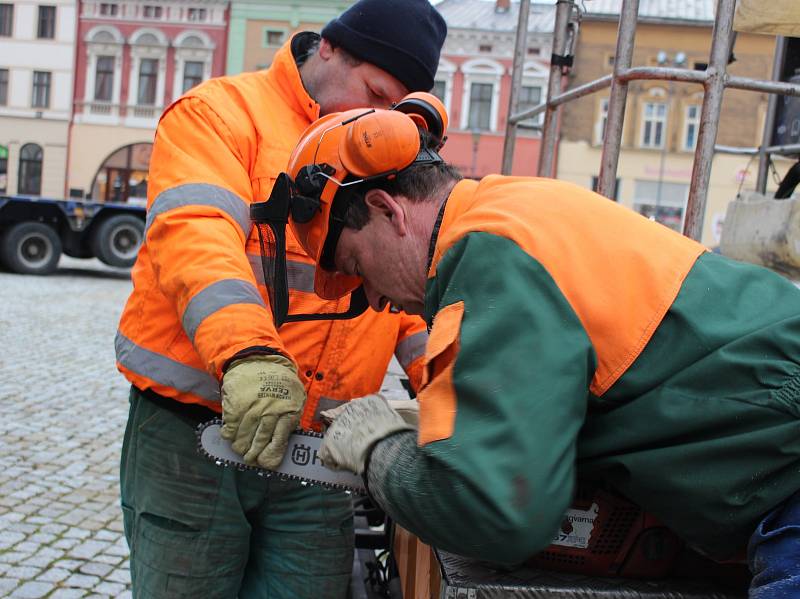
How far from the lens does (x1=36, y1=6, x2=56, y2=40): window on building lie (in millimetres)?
36031

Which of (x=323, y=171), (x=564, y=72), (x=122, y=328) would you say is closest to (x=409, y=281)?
(x=323, y=171)

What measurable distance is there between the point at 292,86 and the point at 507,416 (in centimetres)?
139

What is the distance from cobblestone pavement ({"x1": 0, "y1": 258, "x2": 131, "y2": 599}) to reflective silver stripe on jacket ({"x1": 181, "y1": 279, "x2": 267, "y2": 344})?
2.41m

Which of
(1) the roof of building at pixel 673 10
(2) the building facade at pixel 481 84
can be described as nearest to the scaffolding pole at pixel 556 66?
(1) the roof of building at pixel 673 10

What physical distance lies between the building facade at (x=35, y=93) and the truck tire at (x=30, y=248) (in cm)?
2104

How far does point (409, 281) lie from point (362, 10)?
0.99 metres

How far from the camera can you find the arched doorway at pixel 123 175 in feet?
114

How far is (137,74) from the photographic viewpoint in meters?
35.6

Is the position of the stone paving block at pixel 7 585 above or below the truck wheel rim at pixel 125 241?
above

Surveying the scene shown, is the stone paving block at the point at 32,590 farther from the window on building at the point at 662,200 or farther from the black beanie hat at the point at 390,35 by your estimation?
the window on building at the point at 662,200

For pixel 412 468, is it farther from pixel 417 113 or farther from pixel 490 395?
pixel 417 113

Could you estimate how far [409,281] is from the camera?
163 centimetres

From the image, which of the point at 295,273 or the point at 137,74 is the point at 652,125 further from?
the point at 295,273

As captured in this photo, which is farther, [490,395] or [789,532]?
[789,532]
